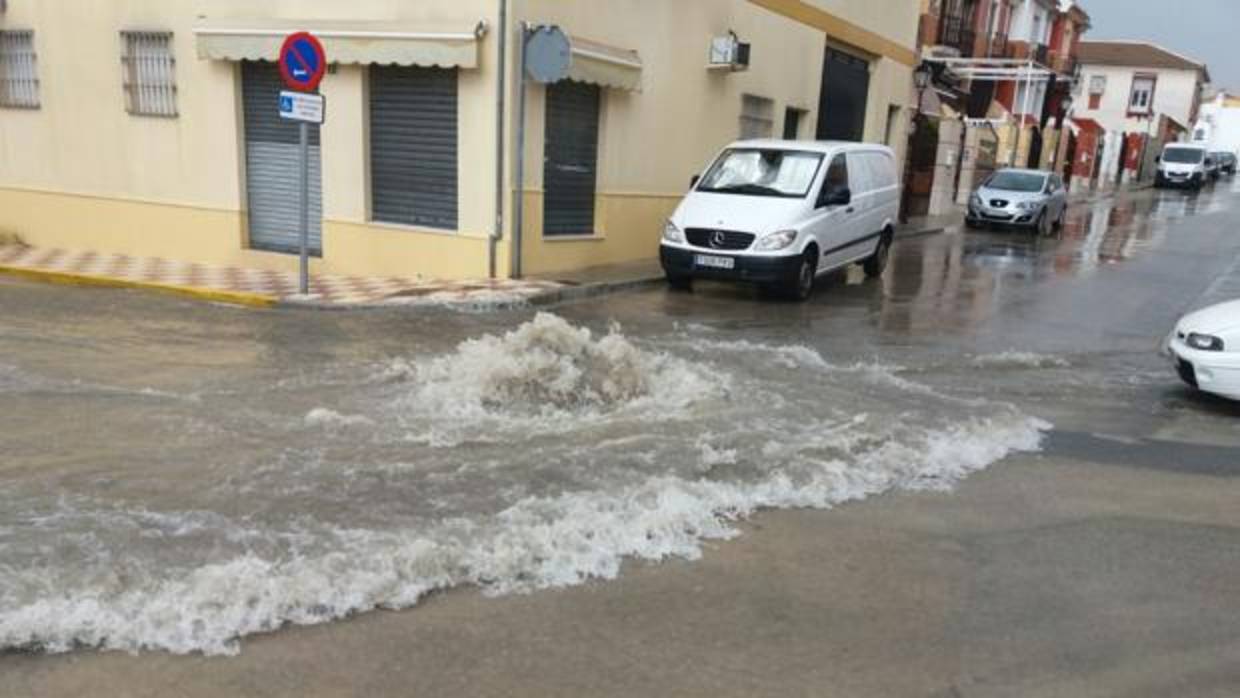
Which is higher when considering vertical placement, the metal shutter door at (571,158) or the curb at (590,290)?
the metal shutter door at (571,158)

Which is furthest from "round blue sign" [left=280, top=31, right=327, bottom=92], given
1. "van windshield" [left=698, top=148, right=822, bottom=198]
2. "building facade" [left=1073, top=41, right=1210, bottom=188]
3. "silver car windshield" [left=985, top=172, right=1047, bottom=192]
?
"building facade" [left=1073, top=41, right=1210, bottom=188]

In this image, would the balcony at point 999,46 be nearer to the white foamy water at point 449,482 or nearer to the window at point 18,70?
the window at point 18,70

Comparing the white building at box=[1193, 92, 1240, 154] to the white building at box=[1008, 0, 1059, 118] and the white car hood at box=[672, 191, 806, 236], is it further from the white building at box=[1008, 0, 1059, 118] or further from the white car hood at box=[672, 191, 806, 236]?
the white car hood at box=[672, 191, 806, 236]

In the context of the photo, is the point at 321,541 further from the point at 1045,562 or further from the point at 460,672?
the point at 1045,562

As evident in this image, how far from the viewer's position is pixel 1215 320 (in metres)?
7.52

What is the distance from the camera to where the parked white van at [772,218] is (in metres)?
11.8

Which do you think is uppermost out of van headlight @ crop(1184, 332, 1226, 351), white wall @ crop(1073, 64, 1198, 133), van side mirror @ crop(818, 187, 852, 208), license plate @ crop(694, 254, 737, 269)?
white wall @ crop(1073, 64, 1198, 133)

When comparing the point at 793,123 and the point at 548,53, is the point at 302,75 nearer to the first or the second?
the point at 548,53

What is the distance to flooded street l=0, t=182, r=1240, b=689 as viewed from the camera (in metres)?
4.07

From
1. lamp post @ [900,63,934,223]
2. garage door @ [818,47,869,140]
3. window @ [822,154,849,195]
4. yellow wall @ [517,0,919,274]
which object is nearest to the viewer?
window @ [822,154,849,195]

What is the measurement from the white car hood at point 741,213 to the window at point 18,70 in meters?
10.0

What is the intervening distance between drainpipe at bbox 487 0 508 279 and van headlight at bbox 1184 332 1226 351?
7.60 m

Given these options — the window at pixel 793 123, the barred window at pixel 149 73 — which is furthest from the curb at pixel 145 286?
the window at pixel 793 123

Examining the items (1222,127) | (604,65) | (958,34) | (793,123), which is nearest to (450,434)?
(604,65)
